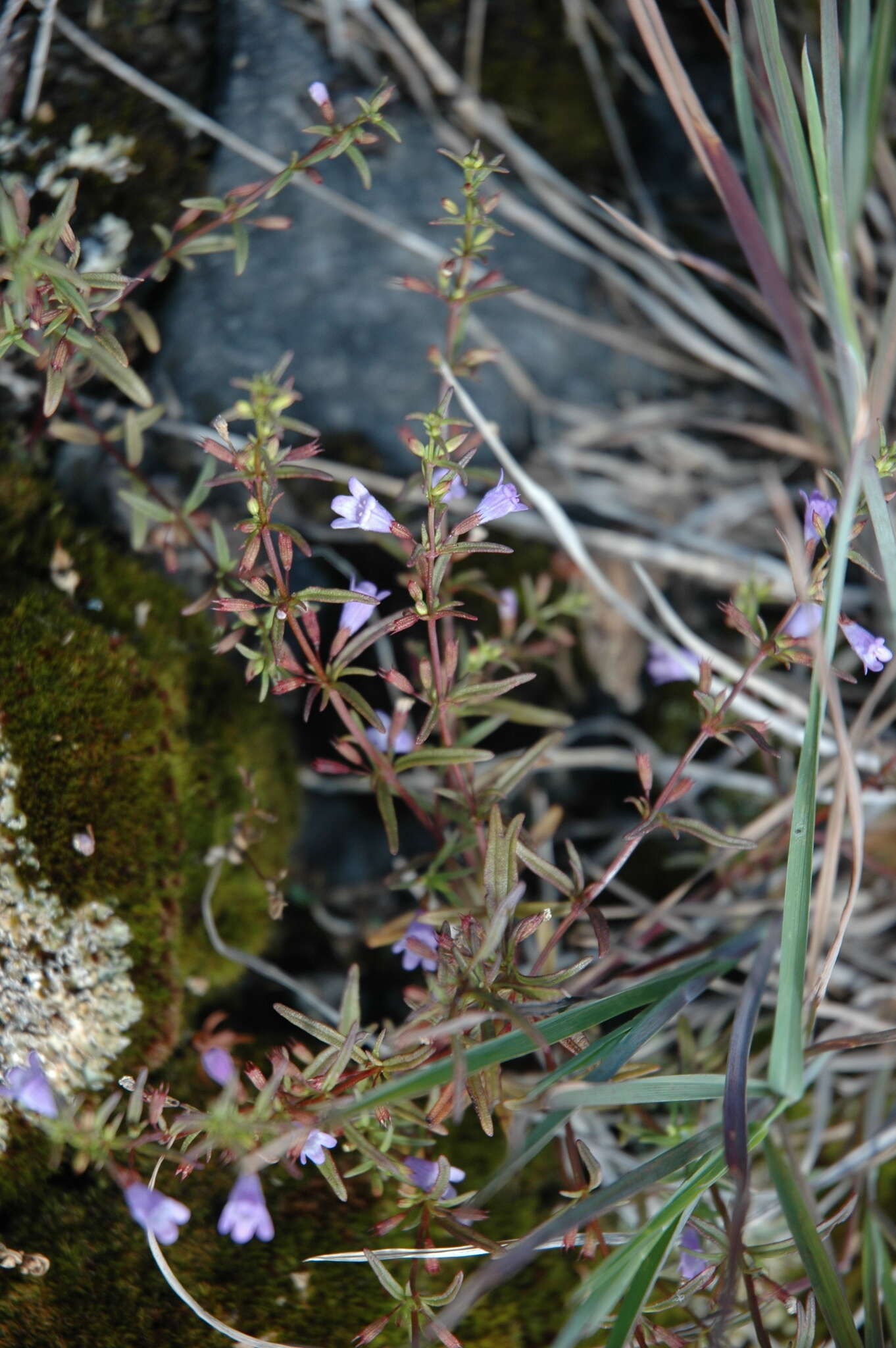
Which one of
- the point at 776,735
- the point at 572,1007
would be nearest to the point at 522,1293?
the point at 572,1007

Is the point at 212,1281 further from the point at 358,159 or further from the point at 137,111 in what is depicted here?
the point at 137,111

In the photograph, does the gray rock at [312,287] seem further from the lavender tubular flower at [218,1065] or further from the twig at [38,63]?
the lavender tubular flower at [218,1065]

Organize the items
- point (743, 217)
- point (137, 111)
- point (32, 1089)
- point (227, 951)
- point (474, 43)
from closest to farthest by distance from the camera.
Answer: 1. point (32, 1089)
2. point (743, 217)
3. point (227, 951)
4. point (137, 111)
5. point (474, 43)

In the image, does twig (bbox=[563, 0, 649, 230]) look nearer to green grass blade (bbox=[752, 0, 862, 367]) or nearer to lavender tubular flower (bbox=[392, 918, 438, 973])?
green grass blade (bbox=[752, 0, 862, 367])

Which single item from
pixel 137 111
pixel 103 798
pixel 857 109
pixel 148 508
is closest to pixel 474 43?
pixel 137 111

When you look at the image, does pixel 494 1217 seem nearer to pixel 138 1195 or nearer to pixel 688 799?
pixel 138 1195

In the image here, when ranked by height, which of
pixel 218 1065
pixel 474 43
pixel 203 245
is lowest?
pixel 218 1065
